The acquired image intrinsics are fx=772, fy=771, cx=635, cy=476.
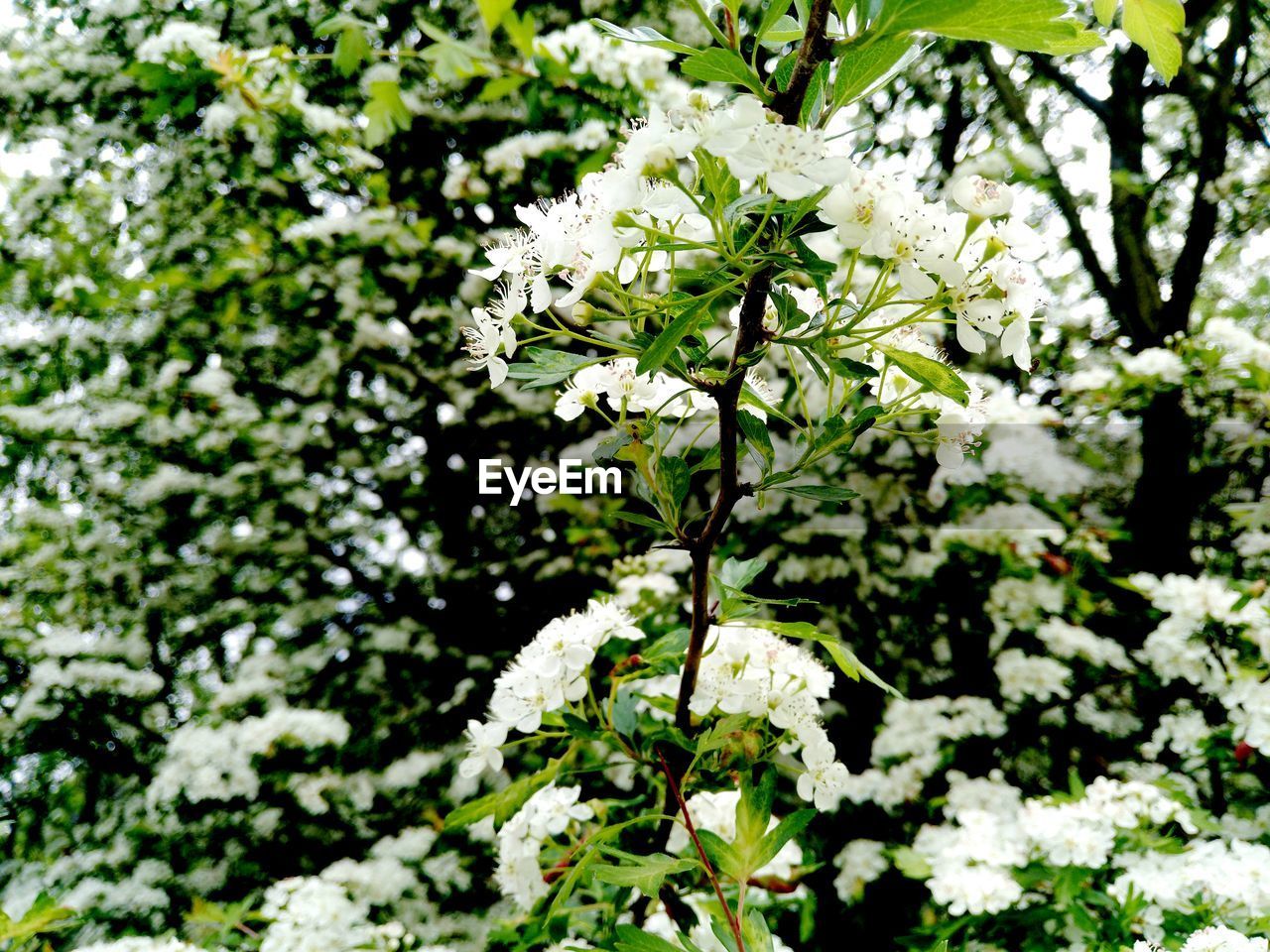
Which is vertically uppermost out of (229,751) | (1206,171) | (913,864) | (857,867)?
(1206,171)

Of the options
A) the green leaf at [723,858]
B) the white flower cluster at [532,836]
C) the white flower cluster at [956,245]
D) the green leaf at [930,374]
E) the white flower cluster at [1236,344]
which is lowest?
the white flower cluster at [532,836]

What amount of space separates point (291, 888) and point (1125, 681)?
92.5 inches

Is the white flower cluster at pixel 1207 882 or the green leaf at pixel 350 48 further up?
the green leaf at pixel 350 48

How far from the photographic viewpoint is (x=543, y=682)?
0.92 metres

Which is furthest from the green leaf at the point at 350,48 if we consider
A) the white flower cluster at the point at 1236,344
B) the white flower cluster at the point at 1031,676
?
the white flower cluster at the point at 1236,344

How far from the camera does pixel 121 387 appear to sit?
2.63m

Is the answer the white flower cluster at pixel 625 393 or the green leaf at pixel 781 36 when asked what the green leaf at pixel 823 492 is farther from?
the green leaf at pixel 781 36

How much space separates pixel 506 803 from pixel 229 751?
4.59ft

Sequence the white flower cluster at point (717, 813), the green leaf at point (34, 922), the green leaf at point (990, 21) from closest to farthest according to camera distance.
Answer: the green leaf at point (990, 21), the white flower cluster at point (717, 813), the green leaf at point (34, 922)

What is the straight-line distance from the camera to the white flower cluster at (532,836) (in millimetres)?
983

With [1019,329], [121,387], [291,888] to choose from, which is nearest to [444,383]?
[121,387]

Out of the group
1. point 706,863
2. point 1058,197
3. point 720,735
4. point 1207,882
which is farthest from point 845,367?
point 1058,197

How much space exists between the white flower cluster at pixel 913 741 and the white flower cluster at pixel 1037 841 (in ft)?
1.51

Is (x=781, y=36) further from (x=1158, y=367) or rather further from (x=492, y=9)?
(x=1158, y=367)
